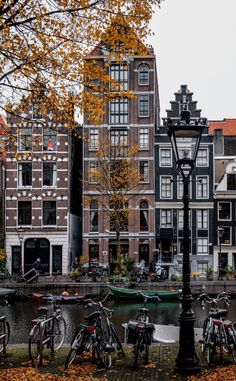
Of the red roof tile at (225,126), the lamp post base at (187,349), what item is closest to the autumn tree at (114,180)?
the red roof tile at (225,126)

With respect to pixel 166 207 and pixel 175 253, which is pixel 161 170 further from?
pixel 175 253

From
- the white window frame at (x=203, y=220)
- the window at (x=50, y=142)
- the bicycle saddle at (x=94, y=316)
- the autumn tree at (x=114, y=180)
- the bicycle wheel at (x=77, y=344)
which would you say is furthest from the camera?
the white window frame at (x=203, y=220)

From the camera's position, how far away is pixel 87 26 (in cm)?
1134

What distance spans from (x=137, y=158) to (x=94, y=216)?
6131 mm

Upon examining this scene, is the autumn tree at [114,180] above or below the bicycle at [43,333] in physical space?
above

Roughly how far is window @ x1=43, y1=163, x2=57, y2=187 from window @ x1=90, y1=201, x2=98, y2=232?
3.88m

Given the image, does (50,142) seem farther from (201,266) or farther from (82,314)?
(82,314)

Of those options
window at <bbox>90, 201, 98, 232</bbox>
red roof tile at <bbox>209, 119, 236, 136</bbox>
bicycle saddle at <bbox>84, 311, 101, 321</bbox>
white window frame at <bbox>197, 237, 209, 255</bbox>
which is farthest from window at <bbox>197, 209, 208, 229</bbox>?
bicycle saddle at <bbox>84, 311, 101, 321</bbox>

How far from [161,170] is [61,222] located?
9513mm

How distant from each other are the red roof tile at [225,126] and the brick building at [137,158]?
8861 mm

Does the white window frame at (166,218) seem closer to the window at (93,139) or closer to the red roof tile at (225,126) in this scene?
the window at (93,139)

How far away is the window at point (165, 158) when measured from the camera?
156 ft

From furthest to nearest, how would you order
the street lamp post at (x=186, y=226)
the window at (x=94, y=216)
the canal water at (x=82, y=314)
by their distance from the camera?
the window at (x=94, y=216) → the canal water at (x=82, y=314) → the street lamp post at (x=186, y=226)

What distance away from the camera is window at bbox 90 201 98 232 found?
47.4 m
